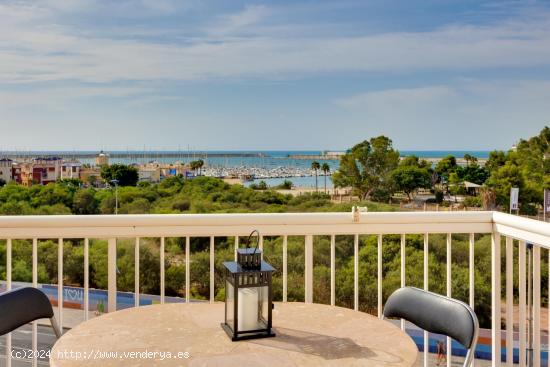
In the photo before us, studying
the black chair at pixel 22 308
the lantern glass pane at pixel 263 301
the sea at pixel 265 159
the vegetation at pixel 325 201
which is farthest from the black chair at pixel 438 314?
the sea at pixel 265 159

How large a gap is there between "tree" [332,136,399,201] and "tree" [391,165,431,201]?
8 centimetres

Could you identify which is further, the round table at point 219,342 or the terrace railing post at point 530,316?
the terrace railing post at point 530,316

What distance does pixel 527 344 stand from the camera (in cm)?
236

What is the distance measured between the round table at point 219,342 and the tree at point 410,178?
3018mm

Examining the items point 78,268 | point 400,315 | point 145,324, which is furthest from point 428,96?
point 145,324

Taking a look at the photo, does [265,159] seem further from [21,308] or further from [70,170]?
[21,308]

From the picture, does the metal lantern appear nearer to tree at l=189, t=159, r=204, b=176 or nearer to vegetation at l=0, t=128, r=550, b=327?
vegetation at l=0, t=128, r=550, b=327

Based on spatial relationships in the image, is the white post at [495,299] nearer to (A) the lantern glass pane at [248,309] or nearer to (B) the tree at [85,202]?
(A) the lantern glass pane at [248,309]

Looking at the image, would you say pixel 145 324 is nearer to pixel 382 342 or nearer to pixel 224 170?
pixel 382 342

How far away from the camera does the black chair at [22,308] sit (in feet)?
4.96

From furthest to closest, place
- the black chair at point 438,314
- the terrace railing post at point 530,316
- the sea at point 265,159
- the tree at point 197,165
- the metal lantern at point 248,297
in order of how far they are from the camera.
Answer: the sea at point 265,159
the tree at point 197,165
the terrace railing post at point 530,316
the black chair at point 438,314
the metal lantern at point 248,297

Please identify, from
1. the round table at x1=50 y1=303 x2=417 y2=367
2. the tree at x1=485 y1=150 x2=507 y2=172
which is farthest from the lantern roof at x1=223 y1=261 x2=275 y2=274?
the tree at x1=485 y1=150 x2=507 y2=172

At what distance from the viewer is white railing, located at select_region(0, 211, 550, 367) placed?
2.19 meters

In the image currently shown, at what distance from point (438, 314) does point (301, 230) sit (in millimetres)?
893
